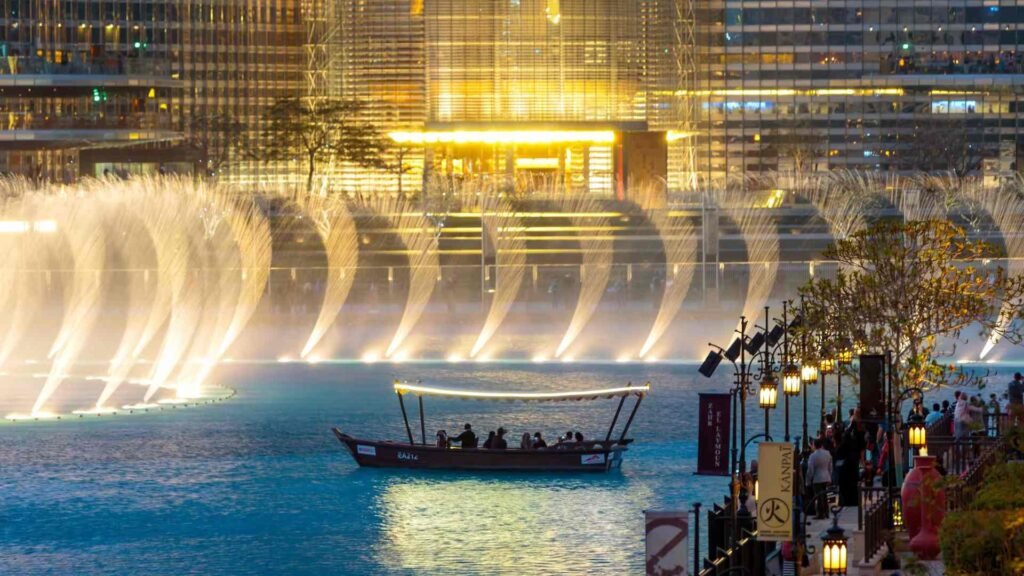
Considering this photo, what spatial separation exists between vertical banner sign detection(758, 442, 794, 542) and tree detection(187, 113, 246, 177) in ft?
388

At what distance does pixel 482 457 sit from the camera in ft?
163

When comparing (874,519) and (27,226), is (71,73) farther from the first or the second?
(874,519)

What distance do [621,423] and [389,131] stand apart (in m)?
83.8

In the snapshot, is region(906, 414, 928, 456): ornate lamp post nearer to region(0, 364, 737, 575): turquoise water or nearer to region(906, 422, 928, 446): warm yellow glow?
region(906, 422, 928, 446): warm yellow glow

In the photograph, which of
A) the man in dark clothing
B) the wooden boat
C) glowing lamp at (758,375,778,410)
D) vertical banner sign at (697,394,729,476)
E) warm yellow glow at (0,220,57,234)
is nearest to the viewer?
glowing lamp at (758,375,778,410)

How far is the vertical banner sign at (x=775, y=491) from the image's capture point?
29.5 m

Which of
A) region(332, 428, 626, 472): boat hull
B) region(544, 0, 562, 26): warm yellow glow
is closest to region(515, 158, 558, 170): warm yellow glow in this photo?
region(544, 0, 562, 26): warm yellow glow

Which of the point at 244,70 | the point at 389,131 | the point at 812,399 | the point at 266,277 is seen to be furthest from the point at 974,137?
the point at 812,399

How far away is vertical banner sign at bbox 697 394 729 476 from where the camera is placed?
38219 millimetres

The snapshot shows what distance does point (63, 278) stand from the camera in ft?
321

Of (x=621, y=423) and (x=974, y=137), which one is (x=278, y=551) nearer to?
(x=621, y=423)

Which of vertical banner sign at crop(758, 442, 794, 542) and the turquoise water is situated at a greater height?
vertical banner sign at crop(758, 442, 794, 542)

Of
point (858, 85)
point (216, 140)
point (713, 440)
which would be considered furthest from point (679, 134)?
point (713, 440)

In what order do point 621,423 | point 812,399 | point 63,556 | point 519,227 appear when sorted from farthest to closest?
1. point 519,227
2. point 812,399
3. point 621,423
4. point 63,556
